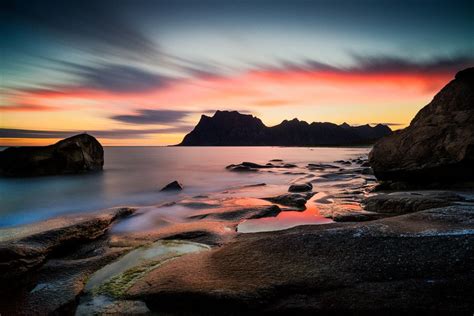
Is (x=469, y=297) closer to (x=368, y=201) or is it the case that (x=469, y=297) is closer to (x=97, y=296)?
(x=97, y=296)

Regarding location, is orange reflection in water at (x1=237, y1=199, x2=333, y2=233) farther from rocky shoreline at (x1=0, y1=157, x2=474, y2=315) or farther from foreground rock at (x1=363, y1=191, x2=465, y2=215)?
rocky shoreline at (x1=0, y1=157, x2=474, y2=315)

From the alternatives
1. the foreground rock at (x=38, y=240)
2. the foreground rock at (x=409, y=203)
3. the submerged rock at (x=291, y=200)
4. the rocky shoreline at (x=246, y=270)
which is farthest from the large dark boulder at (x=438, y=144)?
the foreground rock at (x=38, y=240)

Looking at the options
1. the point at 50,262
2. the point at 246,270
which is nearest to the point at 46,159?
the point at 50,262

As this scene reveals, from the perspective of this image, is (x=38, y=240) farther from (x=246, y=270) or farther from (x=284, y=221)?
(x=284, y=221)

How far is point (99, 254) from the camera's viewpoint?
21.8ft

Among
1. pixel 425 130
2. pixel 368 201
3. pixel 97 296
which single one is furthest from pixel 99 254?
pixel 425 130

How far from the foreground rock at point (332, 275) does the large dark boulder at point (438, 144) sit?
770cm

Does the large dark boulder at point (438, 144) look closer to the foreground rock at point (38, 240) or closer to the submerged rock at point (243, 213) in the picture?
the submerged rock at point (243, 213)

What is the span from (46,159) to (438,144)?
29427mm

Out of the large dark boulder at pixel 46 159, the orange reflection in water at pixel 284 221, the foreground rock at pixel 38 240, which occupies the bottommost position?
the orange reflection in water at pixel 284 221

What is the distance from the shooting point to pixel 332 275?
13.5 ft

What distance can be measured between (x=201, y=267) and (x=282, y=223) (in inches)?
200

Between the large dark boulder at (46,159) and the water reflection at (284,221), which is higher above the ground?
the large dark boulder at (46,159)

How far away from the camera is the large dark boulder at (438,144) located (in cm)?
1157
